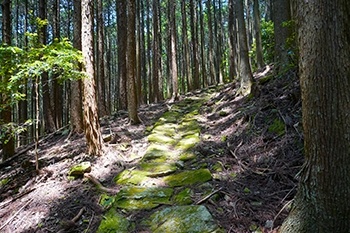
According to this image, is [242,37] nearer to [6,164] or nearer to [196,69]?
[6,164]

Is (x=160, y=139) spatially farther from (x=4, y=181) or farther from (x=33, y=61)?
(x=4, y=181)

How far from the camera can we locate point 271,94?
7164 mm

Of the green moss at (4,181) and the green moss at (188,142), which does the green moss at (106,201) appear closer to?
the green moss at (188,142)

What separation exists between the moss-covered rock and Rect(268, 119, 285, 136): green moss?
229 centimetres

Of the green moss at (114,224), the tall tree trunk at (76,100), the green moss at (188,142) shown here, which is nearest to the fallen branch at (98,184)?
the green moss at (114,224)

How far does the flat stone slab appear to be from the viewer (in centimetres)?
355

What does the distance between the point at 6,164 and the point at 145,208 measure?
5878mm

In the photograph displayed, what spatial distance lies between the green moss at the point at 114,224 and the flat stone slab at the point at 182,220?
32cm

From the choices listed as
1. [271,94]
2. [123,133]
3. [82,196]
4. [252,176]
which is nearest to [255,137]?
[252,176]

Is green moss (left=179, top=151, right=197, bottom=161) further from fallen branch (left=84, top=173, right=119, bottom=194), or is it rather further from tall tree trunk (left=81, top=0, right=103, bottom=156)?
tall tree trunk (left=81, top=0, right=103, bottom=156)

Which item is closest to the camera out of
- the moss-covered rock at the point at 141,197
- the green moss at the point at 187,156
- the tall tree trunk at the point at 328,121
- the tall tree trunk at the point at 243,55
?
the tall tree trunk at the point at 328,121

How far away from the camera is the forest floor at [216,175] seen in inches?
154

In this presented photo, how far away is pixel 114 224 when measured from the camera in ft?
13.4

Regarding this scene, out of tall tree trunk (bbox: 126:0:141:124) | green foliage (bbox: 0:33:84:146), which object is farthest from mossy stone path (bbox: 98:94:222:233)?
tall tree trunk (bbox: 126:0:141:124)
